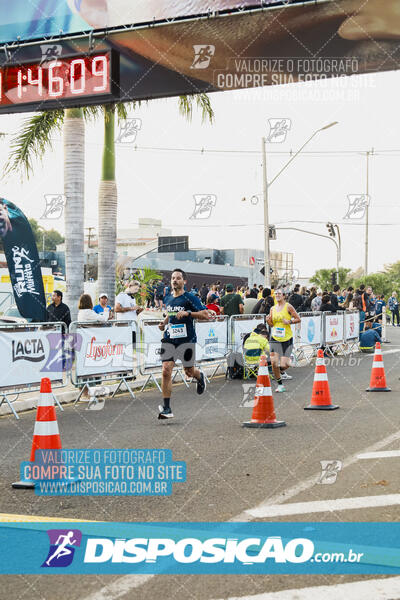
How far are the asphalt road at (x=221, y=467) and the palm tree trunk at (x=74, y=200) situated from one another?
505 centimetres

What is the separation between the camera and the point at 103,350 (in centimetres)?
1340

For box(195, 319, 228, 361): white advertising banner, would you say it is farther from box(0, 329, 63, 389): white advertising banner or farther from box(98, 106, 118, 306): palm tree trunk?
box(0, 329, 63, 389): white advertising banner

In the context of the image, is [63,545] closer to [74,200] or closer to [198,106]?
[74,200]

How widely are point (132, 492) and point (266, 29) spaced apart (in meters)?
8.14

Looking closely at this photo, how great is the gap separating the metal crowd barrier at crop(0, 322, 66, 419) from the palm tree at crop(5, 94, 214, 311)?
18.1ft

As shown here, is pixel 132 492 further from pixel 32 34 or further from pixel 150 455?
pixel 32 34

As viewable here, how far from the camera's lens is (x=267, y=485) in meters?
6.65

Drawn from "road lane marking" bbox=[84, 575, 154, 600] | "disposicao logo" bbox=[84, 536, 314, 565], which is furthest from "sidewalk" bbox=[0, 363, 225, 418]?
"road lane marking" bbox=[84, 575, 154, 600]

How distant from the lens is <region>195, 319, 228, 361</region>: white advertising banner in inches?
640

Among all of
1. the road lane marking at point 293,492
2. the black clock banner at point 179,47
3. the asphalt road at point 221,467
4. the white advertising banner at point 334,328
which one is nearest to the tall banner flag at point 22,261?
the black clock banner at point 179,47

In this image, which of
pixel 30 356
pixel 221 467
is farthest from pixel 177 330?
pixel 221 467

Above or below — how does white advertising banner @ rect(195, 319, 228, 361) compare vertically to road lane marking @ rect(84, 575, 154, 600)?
above

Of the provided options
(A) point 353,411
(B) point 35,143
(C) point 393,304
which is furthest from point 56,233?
(A) point 353,411

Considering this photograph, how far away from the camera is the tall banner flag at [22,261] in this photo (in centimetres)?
1683
